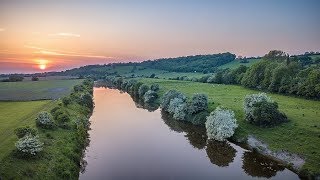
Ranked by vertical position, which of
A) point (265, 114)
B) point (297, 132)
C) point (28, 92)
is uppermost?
point (265, 114)

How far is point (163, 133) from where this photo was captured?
7238 cm

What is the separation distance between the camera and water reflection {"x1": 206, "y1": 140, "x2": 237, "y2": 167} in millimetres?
53319

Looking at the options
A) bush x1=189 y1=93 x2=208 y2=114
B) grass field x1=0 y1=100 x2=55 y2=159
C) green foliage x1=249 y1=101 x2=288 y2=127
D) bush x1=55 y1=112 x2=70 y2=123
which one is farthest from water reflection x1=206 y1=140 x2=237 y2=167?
grass field x1=0 y1=100 x2=55 y2=159

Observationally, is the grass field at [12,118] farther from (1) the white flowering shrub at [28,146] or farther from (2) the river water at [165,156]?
(2) the river water at [165,156]

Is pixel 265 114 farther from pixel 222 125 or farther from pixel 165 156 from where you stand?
pixel 165 156

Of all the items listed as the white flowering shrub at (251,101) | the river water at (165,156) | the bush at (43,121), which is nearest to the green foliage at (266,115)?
the white flowering shrub at (251,101)

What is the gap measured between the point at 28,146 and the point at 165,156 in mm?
23370

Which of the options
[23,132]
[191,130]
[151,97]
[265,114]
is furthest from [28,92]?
[265,114]

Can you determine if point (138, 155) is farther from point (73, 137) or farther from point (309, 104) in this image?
point (309, 104)

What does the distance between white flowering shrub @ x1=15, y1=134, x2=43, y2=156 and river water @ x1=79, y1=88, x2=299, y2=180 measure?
25.0ft

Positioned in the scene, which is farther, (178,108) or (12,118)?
(178,108)

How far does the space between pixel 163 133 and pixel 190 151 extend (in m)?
14.4

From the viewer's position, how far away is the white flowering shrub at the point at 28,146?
128ft

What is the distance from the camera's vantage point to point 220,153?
5734 centimetres
